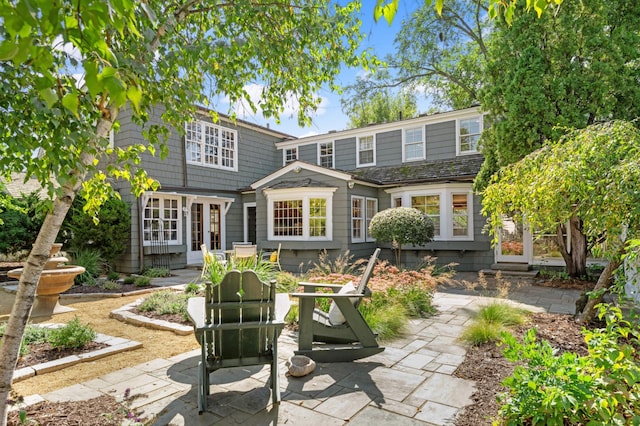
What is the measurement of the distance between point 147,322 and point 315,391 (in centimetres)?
346

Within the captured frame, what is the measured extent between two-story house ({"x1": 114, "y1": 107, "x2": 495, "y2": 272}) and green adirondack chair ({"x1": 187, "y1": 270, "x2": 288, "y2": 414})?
851 cm

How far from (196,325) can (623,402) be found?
275cm

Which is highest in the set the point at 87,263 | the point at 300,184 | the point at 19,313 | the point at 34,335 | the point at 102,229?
the point at 300,184

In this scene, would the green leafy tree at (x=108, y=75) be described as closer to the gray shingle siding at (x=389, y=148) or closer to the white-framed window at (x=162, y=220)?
the white-framed window at (x=162, y=220)

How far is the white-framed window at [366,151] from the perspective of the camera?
1438 centimetres

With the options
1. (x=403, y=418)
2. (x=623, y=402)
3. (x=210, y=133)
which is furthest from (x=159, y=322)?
(x=210, y=133)

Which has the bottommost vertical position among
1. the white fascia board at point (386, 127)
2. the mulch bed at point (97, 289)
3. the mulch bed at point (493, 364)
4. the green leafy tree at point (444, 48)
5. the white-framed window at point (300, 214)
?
the mulch bed at point (97, 289)

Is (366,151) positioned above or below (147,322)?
above

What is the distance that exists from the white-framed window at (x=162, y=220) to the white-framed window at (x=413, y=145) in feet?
26.9

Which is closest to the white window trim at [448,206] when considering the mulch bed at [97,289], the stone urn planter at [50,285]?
the mulch bed at [97,289]

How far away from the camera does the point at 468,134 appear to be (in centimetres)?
1261

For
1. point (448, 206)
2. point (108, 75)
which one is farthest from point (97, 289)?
point (448, 206)

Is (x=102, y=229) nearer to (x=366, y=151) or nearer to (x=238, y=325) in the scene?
(x=238, y=325)

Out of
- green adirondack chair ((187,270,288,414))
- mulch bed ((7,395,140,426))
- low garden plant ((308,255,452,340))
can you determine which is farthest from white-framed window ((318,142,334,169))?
mulch bed ((7,395,140,426))
